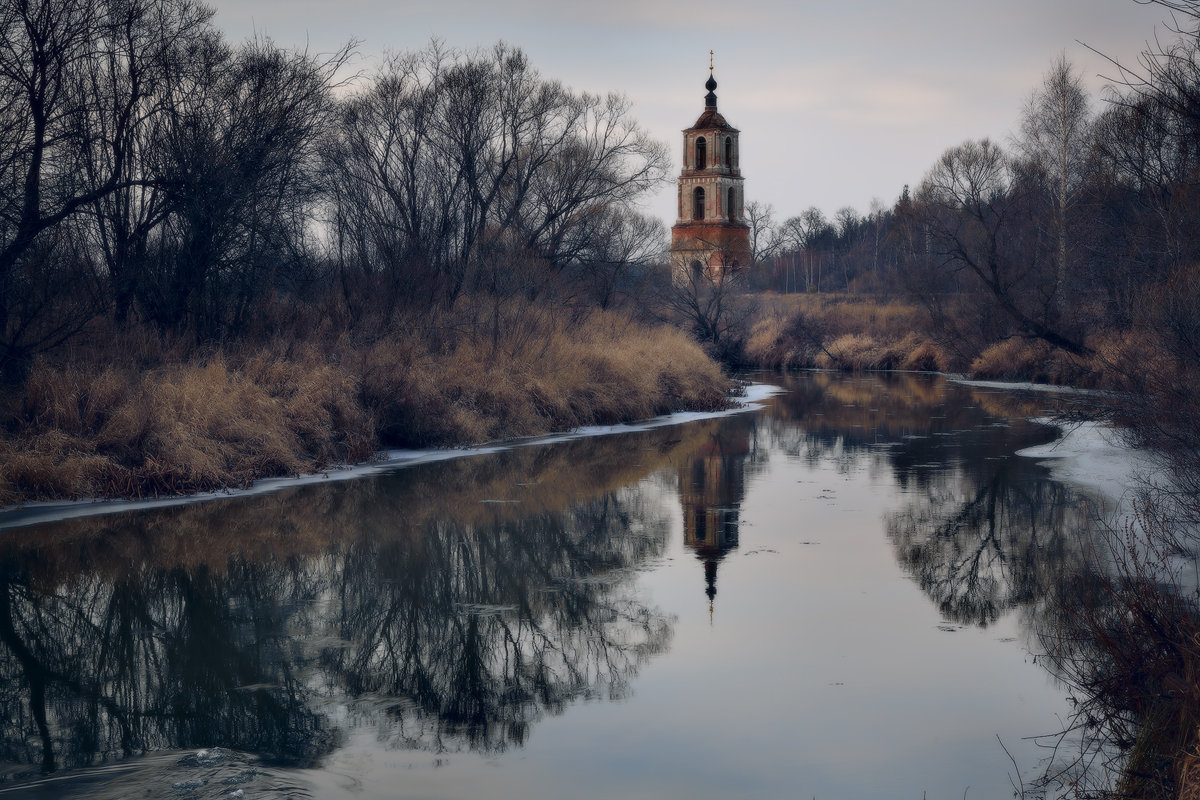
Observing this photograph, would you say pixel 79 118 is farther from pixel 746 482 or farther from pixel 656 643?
pixel 656 643

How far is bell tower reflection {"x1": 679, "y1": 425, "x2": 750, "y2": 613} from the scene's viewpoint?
1093 centimetres

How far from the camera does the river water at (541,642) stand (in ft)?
18.6

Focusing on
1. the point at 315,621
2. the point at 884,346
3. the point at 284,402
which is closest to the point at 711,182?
the point at 884,346

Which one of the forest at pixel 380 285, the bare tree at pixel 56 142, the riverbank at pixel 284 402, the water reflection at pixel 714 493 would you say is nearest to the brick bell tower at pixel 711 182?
the forest at pixel 380 285

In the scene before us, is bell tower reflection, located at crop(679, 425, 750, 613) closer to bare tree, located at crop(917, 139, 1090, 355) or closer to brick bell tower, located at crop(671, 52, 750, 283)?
bare tree, located at crop(917, 139, 1090, 355)

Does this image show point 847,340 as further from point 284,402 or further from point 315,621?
point 315,621

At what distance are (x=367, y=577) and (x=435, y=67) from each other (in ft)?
66.9

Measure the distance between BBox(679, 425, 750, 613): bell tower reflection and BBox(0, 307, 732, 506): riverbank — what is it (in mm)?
3777

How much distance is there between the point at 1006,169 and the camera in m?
40.2

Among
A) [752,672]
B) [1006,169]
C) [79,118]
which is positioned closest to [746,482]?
[752,672]

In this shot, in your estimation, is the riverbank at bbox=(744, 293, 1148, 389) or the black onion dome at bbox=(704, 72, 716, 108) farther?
the black onion dome at bbox=(704, 72, 716, 108)

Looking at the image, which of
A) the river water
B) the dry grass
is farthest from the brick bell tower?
the river water

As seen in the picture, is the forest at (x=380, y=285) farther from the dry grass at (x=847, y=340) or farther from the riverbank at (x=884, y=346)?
the dry grass at (x=847, y=340)

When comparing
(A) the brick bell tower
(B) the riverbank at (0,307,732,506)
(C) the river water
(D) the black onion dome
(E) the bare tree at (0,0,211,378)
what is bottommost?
(C) the river water
